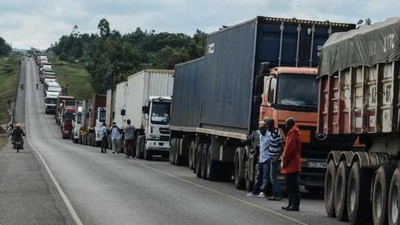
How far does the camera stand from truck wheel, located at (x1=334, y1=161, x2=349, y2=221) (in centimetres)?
1570

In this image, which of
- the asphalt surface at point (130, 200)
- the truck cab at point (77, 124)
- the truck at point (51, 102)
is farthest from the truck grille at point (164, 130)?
the truck at point (51, 102)

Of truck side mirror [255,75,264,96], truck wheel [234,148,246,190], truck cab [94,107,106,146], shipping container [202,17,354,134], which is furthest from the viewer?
truck cab [94,107,106,146]

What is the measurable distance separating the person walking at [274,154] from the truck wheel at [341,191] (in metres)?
3.48

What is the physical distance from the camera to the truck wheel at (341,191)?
1570 centimetres

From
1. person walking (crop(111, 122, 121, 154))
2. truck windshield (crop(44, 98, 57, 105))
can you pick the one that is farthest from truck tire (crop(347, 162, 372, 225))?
truck windshield (crop(44, 98, 57, 105))

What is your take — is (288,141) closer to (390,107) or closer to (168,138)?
(390,107)

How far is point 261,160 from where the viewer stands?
2036cm

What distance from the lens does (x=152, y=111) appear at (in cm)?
4025

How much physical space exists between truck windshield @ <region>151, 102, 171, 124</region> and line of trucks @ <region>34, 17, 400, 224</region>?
347 centimetres

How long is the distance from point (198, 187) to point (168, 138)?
17.3 metres

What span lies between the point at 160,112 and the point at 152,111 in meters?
0.40

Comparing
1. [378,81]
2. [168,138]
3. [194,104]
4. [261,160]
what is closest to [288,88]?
Answer: [261,160]

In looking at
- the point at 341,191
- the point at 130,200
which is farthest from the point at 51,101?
the point at 341,191

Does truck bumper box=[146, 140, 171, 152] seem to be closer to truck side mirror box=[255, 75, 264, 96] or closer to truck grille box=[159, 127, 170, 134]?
truck grille box=[159, 127, 170, 134]
